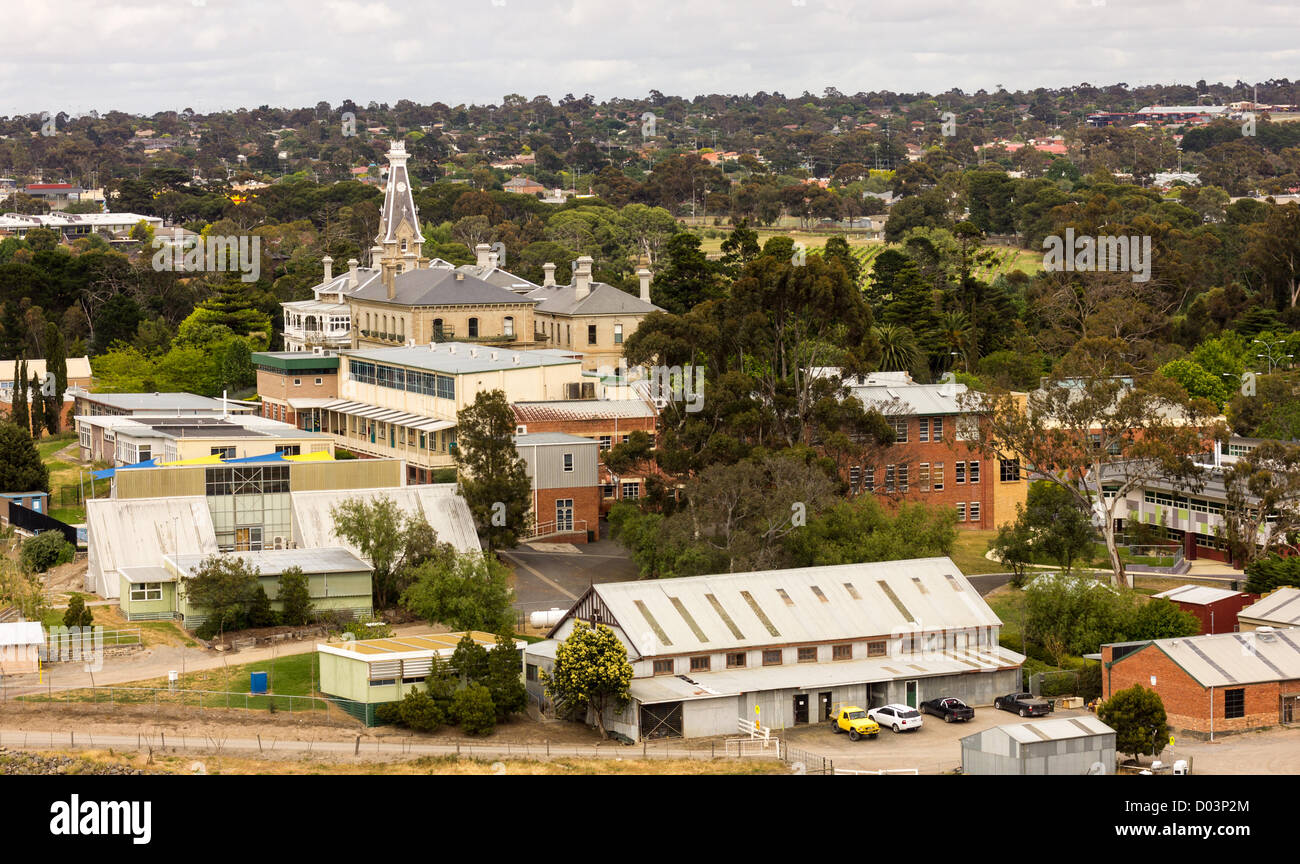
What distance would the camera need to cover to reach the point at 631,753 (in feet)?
173

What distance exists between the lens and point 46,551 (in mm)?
71938

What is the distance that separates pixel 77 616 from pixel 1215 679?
118ft

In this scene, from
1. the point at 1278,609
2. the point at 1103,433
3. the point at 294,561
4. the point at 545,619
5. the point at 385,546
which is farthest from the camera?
the point at 1103,433

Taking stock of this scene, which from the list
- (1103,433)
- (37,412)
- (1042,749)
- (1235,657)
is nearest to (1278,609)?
(1235,657)

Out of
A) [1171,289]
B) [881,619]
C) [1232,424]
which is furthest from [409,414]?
[1171,289]

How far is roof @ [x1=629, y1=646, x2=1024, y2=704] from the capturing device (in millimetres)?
56203

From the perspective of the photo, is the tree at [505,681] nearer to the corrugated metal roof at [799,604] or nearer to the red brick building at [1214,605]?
the corrugated metal roof at [799,604]

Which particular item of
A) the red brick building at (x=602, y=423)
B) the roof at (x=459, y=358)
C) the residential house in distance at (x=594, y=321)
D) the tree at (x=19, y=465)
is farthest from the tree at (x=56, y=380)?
the red brick building at (x=602, y=423)

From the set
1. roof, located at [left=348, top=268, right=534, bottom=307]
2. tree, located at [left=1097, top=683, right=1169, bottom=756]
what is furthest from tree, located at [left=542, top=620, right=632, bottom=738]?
roof, located at [left=348, top=268, right=534, bottom=307]

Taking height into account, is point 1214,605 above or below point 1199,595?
below

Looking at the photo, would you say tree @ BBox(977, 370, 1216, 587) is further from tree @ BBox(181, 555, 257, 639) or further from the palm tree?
tree @ BBox(181, 555, 257, 639)

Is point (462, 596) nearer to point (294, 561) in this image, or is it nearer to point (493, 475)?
point (294, 561)

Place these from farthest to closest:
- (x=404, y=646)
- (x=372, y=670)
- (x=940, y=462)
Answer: (x=940, y=462) → (x=404, y=646) → (x=372, y=670)

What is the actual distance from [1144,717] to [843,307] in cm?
2953
